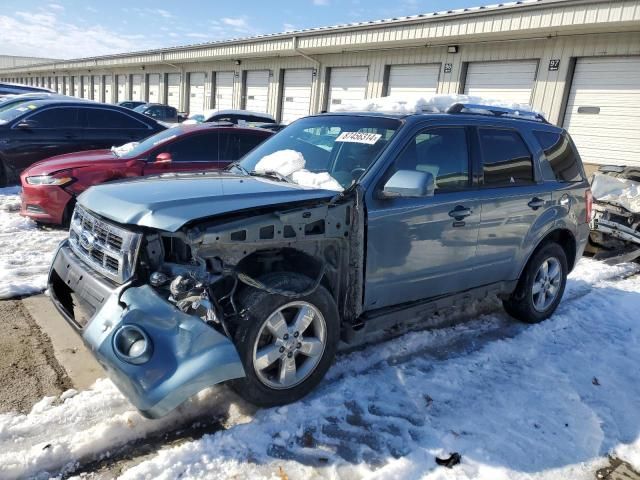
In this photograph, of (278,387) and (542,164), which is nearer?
(278,387)

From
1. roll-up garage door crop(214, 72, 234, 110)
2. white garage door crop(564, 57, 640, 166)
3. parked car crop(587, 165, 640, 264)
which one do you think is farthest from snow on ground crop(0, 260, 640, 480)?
roll-up garage door crop(214, 72, 234, 110)

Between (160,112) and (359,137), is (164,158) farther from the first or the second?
(160,112)

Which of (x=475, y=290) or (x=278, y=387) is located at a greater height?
(x=475, y=290)

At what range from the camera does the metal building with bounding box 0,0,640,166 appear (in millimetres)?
11320

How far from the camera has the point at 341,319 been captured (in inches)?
136

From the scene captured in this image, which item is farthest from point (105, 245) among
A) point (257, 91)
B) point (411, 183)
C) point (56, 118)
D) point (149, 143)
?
point (257, 91)

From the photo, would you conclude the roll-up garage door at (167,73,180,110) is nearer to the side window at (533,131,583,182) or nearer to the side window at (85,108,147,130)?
the side window at (85,108,147,130)

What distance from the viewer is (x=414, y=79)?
51.0 ft

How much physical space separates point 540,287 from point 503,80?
1013cm

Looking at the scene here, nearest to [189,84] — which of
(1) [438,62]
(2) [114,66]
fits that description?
(2) [114,66]

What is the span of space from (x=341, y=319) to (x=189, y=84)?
2677cm

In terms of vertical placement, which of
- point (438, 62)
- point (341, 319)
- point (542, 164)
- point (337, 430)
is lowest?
point (337, 430)

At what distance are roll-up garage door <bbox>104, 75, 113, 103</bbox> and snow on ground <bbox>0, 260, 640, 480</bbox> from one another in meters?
38.6

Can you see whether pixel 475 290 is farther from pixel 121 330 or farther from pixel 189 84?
A: pixel 189 84
